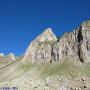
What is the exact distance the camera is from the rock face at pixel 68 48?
157500 millimetres

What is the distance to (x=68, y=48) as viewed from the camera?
168625 millimetres

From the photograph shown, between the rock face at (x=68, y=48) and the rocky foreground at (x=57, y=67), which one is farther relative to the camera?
the rock face at (x=68, y=48)

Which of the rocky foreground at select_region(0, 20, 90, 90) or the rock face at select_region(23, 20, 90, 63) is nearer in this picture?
the rocky foreground at select_region(0, 20, 90, 90)

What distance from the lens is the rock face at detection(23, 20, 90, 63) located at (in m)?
158

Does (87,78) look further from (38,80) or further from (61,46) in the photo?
(61,46)

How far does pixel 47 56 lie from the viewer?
597 ft

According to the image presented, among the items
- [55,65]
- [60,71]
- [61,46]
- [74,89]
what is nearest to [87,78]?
[74,89]

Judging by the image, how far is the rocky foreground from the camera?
13650 centimetres

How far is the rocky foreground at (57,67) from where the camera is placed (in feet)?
448

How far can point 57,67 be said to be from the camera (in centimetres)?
15762

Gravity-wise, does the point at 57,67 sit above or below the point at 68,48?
below

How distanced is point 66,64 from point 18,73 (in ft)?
112

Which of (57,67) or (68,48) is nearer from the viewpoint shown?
(57,67)

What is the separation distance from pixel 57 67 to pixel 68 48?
608 inches
